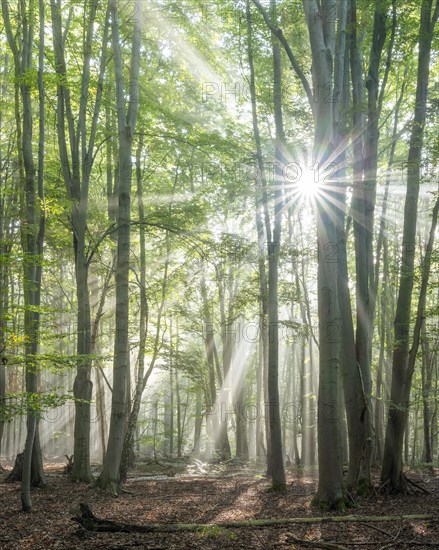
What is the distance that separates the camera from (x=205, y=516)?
768 centimetres

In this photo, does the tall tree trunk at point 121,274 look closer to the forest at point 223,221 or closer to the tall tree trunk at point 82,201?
the forest at point 223,221

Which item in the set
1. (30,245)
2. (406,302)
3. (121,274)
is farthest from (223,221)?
(30,245)

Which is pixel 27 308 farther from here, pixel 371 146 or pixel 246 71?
pixel 246 71

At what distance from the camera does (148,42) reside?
46.1 feet

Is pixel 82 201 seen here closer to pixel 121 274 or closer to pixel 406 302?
pixel 121 274

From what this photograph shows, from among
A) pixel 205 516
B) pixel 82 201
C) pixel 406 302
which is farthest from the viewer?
pixel 82 201

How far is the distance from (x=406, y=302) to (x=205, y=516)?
5428 mm

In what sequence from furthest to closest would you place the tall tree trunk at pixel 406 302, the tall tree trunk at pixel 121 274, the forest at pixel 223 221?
the tall tree trunk at pixel 121 274, the tall tree trunk at pixel 406 302, the forest at pixel 223 221

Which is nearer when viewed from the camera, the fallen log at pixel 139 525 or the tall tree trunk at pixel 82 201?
the fallen log at pixel 139 525

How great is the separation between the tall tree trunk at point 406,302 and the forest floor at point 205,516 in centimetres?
74

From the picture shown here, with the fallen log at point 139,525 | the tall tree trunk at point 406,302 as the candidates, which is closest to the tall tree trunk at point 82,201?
the fallen log at point 139,525

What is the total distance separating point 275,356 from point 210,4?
937cm

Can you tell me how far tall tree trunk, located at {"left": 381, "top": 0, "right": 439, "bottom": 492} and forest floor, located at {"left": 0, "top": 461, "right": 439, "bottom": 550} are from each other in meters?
0.74

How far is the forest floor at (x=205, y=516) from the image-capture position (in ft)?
18.0
